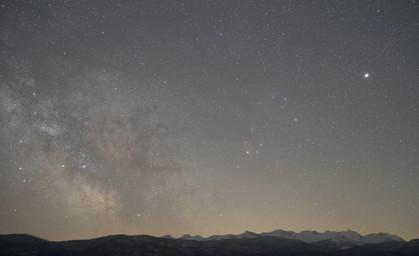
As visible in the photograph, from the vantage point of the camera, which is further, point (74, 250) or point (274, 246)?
point (274, 246)

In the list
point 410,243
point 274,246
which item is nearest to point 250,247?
point 274,246

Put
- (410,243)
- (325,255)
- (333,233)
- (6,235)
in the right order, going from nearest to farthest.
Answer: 1. (325,255)
2. (6,235)
3. (410,243)
4. (333,233)

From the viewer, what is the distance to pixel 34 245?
178 ft

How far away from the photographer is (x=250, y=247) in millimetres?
61625

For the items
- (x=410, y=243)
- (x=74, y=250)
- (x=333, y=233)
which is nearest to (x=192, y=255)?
(x=74, y=250)

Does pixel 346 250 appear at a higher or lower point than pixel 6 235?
lower

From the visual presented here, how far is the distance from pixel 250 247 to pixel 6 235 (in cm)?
5985

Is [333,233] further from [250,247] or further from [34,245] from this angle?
[34,245]

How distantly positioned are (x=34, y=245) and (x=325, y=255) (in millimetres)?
65255

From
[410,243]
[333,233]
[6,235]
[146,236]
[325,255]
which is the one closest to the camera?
[325,255]

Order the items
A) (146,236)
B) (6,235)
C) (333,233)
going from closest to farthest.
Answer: (6,235) → (146,236) → (333,233)

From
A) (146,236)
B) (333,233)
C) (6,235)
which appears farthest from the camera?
(333,233)

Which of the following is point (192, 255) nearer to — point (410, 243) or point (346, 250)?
point (346, 250)

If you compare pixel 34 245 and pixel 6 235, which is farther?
pixel 6 235
